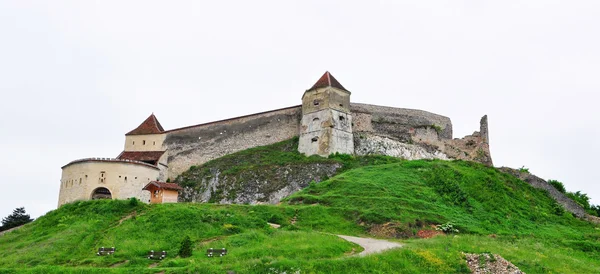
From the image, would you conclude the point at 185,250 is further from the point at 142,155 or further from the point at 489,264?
the point at 142,155

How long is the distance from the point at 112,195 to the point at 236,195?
808 cm

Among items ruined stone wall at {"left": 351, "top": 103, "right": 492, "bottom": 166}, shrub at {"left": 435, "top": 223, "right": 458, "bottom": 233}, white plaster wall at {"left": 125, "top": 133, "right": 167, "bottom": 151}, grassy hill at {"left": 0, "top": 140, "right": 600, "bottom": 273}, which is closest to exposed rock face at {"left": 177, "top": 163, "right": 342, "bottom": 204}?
grassy hill at {"left": 0, "top": 140, "right": 600, "bottom": 273}

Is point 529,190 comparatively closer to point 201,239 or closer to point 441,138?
point 441,138

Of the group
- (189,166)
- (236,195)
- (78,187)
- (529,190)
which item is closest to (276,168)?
(236,195)

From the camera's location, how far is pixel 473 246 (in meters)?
20.2

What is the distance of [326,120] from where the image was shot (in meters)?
40.2

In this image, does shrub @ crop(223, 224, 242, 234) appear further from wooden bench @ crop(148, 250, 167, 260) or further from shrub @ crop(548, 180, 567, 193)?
shrub @ crop(548, 180, 567, 193)

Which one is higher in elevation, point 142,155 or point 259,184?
point 142,155

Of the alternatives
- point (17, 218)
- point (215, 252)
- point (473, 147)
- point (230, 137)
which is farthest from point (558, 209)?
point (17, 218)

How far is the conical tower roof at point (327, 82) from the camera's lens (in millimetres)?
41312

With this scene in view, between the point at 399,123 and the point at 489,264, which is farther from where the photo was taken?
the point at 399,123

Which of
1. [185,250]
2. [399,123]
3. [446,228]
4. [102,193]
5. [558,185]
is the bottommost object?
[185,250]

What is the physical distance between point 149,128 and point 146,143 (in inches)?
55.1

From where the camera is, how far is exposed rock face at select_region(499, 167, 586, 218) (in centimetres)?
3331
